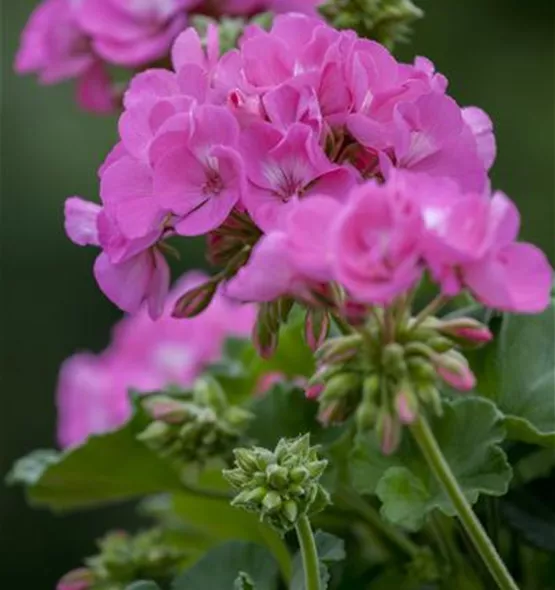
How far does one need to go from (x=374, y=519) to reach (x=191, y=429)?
0.13m

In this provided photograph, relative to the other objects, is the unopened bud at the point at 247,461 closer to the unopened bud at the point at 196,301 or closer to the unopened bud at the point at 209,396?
the unopened bud at the point at 196,301

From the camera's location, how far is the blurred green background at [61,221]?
278 cm

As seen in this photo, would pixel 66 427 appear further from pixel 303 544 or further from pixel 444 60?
pixel 444 60

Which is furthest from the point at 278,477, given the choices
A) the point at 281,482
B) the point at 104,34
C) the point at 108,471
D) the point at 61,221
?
the point at 61,221

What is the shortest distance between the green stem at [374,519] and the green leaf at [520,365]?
0.35 ft

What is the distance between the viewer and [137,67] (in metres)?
1.21

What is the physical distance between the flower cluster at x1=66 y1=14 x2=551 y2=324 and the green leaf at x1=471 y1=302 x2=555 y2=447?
174mm

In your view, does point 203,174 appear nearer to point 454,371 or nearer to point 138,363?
point 454,371

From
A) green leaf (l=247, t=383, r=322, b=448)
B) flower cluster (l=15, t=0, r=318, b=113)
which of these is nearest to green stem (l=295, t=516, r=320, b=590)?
green leaf (l=247, t=383, r=322, b=448)

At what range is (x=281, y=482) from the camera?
718 millimetres

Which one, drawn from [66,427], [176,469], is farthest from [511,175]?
[176,469]

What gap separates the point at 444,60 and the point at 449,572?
2.17 m

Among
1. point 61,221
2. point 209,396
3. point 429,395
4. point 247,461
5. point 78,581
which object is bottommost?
point 61,221

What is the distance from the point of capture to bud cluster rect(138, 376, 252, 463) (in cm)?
92
